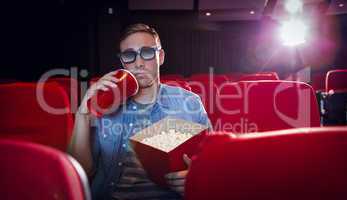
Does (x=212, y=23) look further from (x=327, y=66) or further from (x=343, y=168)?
(x=343, y=168)

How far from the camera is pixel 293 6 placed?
834 centimetres

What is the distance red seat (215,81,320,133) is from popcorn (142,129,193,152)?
0.97 metres

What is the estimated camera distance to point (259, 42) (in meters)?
11.7

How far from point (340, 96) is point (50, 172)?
15.0 feet

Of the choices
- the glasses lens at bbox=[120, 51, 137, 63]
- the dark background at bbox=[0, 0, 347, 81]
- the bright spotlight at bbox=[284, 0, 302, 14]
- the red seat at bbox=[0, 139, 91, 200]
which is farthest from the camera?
the bright spotlight at bbox=[284, 0, 302, 14]

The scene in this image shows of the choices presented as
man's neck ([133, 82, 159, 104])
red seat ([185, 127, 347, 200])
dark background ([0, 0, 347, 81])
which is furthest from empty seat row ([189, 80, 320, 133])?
dark background ([0, 0, 347, 81])

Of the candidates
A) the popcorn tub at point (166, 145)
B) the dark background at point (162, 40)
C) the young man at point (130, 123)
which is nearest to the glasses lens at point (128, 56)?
the young man at point (130, 123)

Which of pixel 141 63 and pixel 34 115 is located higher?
pixel 141 63

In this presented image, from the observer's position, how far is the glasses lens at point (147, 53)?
2004 millimetres

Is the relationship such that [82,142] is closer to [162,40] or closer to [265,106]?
[265,106]

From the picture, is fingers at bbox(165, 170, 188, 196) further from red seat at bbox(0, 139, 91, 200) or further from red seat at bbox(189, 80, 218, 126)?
red seat at bbox(189, 80, 218, 126)

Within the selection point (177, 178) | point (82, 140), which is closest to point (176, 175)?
point (177, 178)

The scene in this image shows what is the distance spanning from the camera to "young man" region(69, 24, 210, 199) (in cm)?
181

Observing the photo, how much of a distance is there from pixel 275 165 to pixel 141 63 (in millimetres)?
1293
